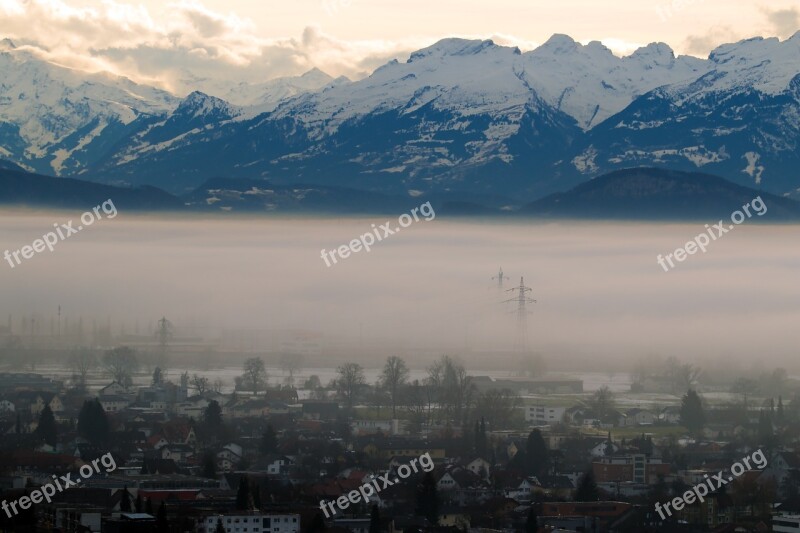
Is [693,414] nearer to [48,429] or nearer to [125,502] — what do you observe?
[48,429]

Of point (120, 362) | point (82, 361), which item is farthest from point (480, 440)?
point (82, 361)

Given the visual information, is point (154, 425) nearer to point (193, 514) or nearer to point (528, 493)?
point (528, 493)

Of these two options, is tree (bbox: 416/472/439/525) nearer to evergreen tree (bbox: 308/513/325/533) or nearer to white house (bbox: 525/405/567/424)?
evergreen tree (bbox: 308/513/325/533)

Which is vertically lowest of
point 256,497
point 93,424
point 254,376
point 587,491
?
point 256,497

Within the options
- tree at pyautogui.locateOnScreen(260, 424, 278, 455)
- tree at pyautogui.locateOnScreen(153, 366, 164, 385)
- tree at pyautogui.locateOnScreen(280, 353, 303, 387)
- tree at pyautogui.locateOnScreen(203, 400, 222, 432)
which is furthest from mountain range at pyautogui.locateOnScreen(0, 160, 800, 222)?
tree at pyautogui.locateOnScreen(260, 424, 278, 455)

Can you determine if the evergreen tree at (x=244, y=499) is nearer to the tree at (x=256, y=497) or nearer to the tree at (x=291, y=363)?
the tree at (x=256, y=497)
